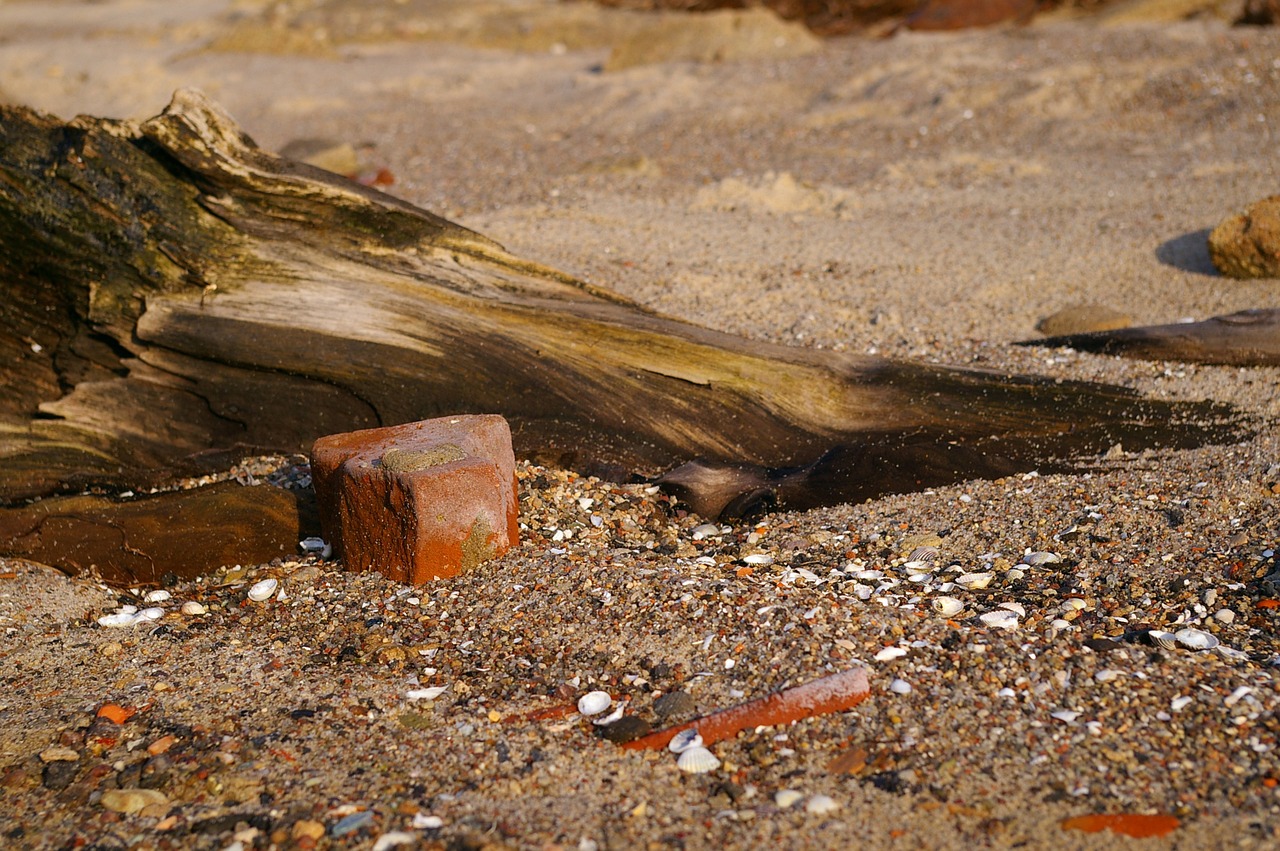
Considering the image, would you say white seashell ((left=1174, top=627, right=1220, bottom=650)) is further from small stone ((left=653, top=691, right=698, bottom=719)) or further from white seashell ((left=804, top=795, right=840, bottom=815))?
small stone ((left=653, top=691, right=698, bottom=719))

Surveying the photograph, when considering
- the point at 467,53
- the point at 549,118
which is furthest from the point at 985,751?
the point at 467,53

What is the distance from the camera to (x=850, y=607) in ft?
9.91

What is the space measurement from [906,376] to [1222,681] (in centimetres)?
183

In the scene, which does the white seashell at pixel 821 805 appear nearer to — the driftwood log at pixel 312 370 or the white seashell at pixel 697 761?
the white seashell at pixel 697 761

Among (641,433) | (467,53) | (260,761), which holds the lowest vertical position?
(260,761)

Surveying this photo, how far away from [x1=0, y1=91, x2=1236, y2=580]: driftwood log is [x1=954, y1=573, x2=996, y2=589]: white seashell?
583 mm

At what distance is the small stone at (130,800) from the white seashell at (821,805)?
51.2 inches

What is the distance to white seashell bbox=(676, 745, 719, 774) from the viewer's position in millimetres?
2461

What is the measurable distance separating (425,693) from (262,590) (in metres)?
0.80

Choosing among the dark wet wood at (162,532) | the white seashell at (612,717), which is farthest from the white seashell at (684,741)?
the dark wet wood at (162,532)

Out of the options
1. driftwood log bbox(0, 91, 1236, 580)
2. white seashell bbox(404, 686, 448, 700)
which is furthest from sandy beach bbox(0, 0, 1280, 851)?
driftwood log bbox(0, 91, 1236, 580)

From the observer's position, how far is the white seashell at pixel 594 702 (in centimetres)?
269

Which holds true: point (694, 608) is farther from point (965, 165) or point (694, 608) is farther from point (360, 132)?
point (360, 132)

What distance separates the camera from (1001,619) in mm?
2977
